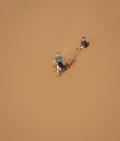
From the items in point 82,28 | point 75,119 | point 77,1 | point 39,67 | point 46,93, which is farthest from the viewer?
point 77,1

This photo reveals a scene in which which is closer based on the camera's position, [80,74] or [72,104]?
[72,104]

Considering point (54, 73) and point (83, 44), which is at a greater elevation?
point (83, 44)

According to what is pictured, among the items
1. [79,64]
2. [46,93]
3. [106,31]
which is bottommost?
[46,93]

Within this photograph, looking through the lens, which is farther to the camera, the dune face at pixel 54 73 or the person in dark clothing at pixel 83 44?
the person in dark clothing at pixel 83 44

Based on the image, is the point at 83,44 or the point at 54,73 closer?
the point at 54,73

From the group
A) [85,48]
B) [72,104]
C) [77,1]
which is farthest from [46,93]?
[77,1]

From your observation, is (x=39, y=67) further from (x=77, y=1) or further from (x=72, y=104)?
(x=77, y=1)

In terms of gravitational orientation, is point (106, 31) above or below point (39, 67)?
above

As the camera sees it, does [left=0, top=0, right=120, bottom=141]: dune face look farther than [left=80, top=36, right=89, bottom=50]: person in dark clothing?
No
